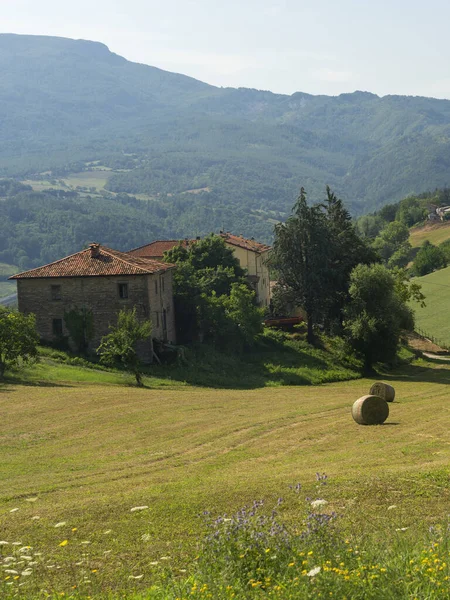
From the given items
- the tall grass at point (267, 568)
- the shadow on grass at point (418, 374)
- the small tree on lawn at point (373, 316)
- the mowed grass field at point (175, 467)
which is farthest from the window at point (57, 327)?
the tall grass at point (267, 568)

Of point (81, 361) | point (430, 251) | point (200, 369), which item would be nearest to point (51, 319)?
point (81, 361)

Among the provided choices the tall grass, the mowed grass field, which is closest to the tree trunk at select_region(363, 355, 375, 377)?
the mowed grass field

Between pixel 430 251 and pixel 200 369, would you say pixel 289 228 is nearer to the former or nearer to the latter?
pixel 200 369

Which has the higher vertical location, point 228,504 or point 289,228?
point 289,228

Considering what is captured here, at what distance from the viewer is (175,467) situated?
1049 inches

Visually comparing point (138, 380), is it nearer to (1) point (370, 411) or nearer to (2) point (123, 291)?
(2) point (123, 291)

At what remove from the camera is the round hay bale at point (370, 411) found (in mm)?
35094

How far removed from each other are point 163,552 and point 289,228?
6271cm

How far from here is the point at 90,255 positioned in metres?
69.3

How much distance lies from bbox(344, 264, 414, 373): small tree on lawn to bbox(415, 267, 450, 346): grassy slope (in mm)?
24636

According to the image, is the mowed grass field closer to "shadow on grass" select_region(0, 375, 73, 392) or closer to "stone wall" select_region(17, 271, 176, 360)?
"shadow on grass" select_region(0, 375, 73, 392)

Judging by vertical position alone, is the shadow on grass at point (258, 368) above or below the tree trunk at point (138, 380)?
below

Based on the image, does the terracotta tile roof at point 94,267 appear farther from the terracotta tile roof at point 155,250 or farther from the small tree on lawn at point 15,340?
the terracotta tile roof at point 155,250

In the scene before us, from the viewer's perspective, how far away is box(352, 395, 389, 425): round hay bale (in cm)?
3509
